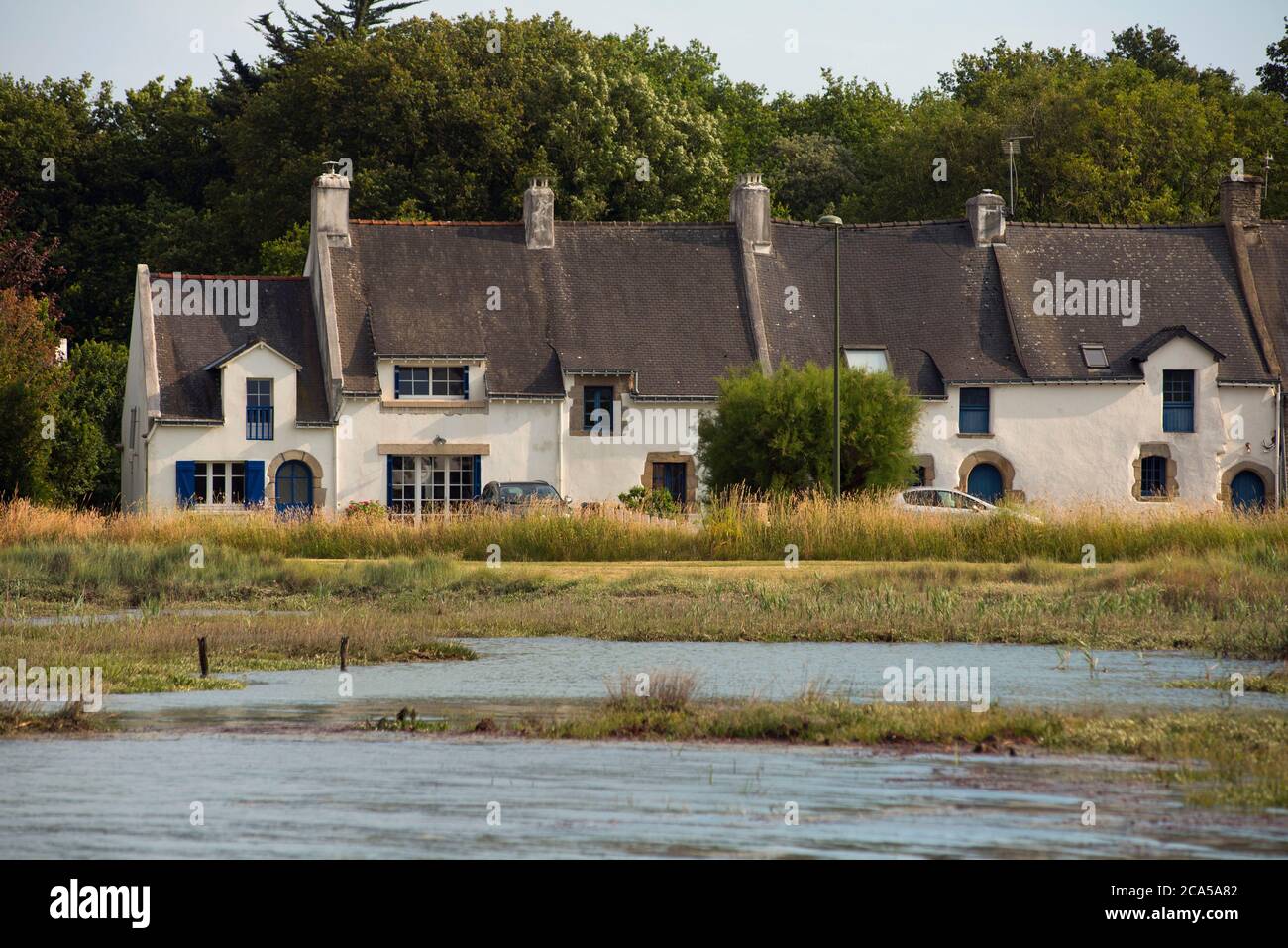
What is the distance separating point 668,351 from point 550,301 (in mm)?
3630

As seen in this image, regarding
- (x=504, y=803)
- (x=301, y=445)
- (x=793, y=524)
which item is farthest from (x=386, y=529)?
(x=504, y=803)

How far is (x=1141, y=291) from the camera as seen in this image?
53375mm

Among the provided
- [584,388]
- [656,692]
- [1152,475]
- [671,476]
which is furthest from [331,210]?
[656,692]

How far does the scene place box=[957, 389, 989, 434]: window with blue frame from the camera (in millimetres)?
51500

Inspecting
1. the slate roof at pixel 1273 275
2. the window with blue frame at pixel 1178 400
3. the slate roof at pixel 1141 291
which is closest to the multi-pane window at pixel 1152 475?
the window with blue frame at pixel 1178 400

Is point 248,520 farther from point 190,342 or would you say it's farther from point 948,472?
point 948,472

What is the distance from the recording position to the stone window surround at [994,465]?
5106 centimetres

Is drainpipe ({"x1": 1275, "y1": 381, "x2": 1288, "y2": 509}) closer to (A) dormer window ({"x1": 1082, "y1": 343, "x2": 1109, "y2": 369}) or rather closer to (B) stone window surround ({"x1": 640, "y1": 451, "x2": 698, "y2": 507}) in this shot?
(A) dormer window ({"x1": 1082, "y1": 343, "x2": 1109, "y2": 369})

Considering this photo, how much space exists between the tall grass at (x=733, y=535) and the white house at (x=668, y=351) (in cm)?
1162

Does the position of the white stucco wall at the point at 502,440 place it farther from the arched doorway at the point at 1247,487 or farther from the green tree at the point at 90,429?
the arched doorway at the point at 1247,487

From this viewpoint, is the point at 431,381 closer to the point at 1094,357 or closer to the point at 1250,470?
the point at 1094,357

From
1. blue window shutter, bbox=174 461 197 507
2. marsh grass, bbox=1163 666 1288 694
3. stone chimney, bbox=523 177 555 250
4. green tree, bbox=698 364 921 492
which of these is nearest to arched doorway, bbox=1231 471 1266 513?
green tree, bbox=698 364 921 492
